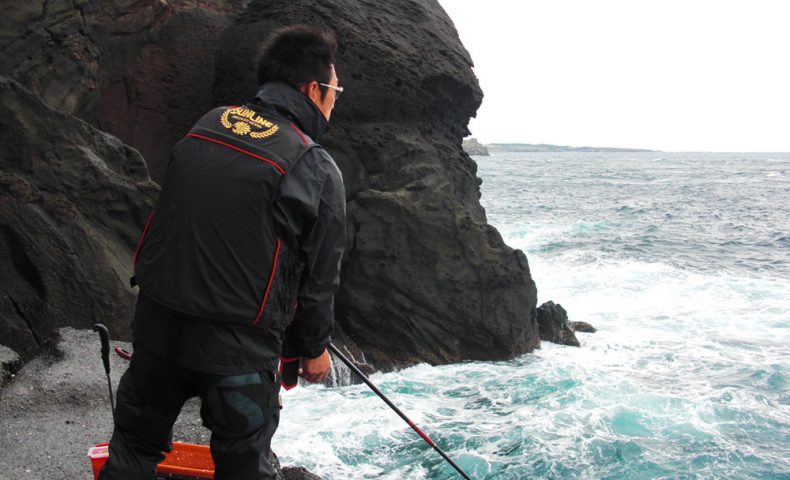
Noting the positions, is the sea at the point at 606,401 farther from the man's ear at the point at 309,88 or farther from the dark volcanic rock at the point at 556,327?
the man's ear at the point at 309,88

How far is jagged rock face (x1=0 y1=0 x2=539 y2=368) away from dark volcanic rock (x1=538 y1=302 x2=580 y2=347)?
2.38 feet

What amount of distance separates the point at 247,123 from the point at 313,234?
0.46 meters

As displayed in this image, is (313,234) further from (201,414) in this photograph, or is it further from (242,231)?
(201,414)

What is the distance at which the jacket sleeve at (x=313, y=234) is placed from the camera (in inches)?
88.7

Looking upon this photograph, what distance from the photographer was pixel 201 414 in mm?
2303

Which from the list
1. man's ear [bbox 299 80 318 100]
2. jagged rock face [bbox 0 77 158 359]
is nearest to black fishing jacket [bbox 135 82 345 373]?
man's ear [bbox 299 80 318 100]

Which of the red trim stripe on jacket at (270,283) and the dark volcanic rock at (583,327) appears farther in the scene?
the dark volcanic rock at (583,327)

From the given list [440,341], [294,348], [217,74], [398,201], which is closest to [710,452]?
[440,341]

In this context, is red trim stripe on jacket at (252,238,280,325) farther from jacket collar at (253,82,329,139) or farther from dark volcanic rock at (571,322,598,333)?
dark volcanic rock at (571,322,598,333)

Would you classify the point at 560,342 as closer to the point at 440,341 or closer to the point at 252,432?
the point at 440,341

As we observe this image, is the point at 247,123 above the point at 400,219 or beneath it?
above

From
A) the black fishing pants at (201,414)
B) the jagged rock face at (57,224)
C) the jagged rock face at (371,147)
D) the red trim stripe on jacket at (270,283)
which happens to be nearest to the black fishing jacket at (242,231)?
the red trim stripe on jacket at (270,283)

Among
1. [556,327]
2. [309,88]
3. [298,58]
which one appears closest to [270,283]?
[309,88]

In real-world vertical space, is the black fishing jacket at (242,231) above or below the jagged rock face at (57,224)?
above
